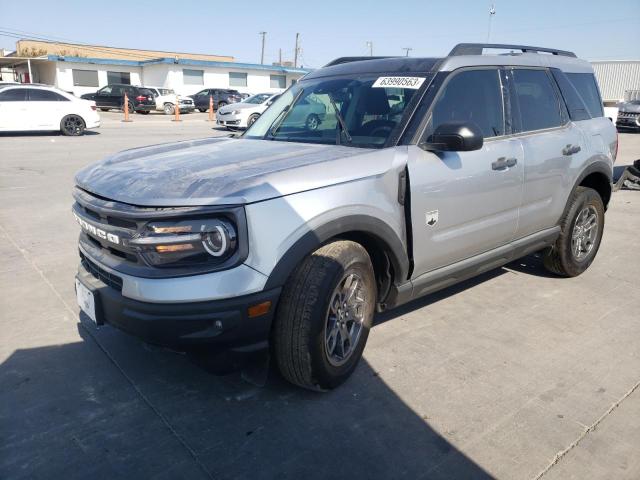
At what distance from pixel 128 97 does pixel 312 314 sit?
3329 centimetres

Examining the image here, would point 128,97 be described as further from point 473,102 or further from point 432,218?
point 432,218

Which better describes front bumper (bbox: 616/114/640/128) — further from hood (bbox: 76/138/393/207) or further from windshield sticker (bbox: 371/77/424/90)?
hood (bbox: 76/138/393/207)

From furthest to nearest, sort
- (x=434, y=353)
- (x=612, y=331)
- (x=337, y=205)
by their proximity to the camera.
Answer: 1. (x=612, y=331)
2. (x=434, y=353)
3. (x=337, y=205)

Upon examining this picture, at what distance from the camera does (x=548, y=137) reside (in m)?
4.39

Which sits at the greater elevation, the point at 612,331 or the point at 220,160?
the point at 220,160

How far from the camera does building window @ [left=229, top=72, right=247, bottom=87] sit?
46.0 meters

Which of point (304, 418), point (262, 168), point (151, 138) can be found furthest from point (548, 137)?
point (151, 138)

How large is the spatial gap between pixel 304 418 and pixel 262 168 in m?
1.36

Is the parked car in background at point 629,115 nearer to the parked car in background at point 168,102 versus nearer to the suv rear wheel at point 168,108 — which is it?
the parked car in background at point 168,102

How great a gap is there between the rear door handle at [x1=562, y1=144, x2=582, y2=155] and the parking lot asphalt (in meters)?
1.23

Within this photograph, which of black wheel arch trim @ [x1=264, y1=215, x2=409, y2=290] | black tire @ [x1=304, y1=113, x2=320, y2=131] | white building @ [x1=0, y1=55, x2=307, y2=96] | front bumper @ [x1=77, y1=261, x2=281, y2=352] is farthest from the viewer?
white building @ [x1=0, y1=55, x2=307, y2=96]

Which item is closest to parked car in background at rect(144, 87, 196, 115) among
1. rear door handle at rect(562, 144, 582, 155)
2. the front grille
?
rear door handle at rect(562, 144, 582, 155)

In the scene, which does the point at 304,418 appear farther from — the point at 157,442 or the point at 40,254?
the point at 40,254

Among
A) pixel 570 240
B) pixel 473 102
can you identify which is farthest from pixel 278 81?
pixel 473 102
